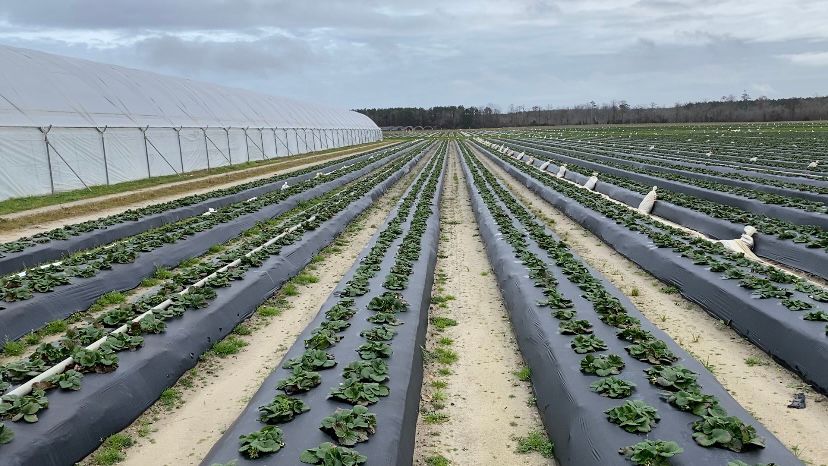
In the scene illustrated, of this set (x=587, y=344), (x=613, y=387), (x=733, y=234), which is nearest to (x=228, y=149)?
(x=733, y=234)

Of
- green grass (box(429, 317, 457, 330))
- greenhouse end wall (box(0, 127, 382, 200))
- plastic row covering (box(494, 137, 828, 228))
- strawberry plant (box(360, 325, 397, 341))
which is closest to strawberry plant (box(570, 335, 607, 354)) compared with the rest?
strawberry plant (box(360, 325, 397, 341))

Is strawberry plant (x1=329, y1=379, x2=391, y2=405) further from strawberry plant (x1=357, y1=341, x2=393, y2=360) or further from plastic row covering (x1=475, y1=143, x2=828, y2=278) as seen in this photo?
plastic row covering (x1=475, y1=143, x2=828, y2=278)

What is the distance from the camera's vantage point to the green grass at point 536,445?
617 centimetres

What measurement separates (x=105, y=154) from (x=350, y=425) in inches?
999

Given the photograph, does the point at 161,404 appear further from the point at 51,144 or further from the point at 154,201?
the point at 51,144

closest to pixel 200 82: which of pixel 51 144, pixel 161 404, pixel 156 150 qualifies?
pixel 156 150

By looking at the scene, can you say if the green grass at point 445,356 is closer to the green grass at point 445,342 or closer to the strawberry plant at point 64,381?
the green grass at point 445,342

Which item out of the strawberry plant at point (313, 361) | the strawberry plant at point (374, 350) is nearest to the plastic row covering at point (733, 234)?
the strawberry plant at point (374, 350)

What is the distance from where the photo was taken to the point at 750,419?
18.7 feet

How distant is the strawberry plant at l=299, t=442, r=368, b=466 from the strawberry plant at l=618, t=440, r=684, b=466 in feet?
7.69

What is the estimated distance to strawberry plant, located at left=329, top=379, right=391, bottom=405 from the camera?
6113mm

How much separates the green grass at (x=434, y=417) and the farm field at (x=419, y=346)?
0.08ft

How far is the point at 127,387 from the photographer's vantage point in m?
6.98

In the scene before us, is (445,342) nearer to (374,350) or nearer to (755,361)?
(374,350)
